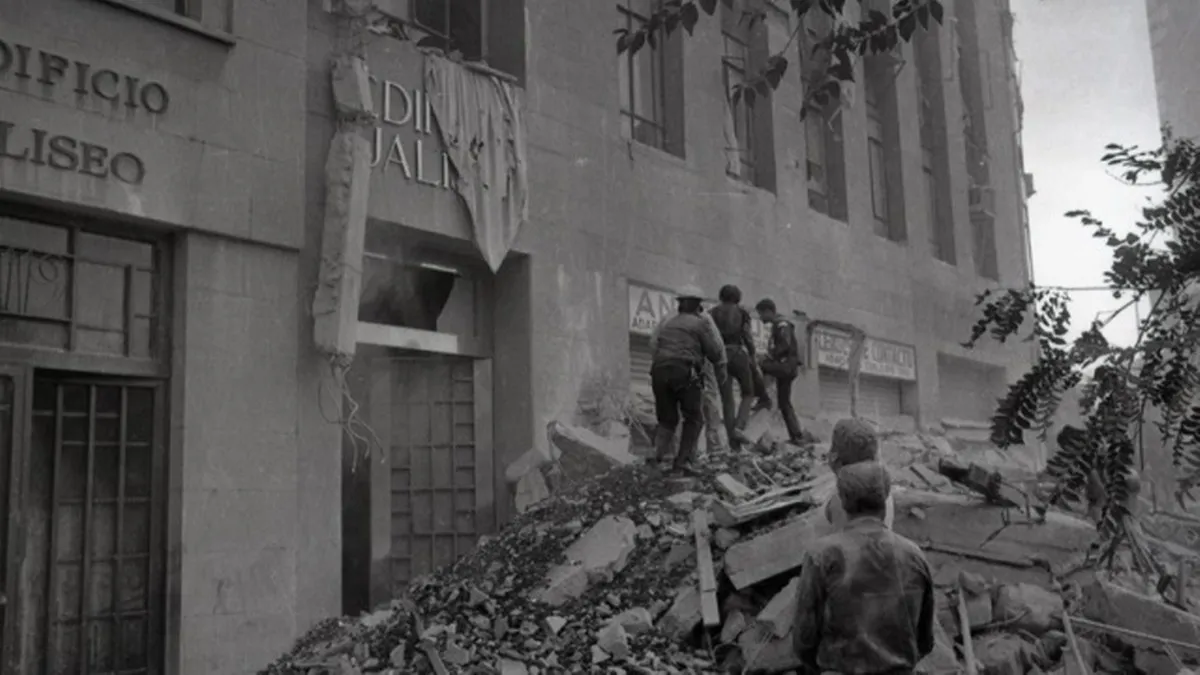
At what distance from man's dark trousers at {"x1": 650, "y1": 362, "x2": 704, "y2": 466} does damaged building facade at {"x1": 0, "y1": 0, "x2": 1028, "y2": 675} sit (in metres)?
2.13

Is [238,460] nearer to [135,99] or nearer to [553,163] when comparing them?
[135,99]

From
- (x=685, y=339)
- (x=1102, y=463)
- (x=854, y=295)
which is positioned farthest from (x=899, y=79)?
(x=1102, y=463)

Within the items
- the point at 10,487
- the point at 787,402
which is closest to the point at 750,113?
the point at 787,402

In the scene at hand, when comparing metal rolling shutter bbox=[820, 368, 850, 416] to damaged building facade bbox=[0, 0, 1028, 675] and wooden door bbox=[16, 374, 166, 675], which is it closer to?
damaged building facade bbox=[0, 0, 1028, 675]

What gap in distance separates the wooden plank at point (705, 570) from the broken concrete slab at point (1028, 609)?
1873mm

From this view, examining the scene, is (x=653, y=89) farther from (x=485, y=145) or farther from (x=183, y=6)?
(x=183, y=6)

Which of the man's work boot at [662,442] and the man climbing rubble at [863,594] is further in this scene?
the man's work boot at [662,442]

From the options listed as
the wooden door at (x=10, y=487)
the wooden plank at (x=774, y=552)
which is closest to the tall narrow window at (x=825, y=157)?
the wooden plank at (x=774, y=552)

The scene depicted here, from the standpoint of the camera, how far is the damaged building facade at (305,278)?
7.20 meters

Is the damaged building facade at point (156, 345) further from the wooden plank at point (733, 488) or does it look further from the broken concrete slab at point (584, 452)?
the wooden plank at point (733, 488)

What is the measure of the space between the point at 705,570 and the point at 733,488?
190cm

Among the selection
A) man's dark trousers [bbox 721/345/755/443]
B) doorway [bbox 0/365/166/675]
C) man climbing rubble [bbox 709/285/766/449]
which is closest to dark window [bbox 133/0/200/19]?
doorway [bbox 0/365/166/675]

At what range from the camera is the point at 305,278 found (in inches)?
351

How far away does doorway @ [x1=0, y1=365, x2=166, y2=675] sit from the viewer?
689 cm
